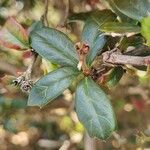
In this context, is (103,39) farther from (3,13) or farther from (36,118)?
(36,118)

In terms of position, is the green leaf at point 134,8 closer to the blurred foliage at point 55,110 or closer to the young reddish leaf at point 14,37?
the young reddish leaf at point 14,37

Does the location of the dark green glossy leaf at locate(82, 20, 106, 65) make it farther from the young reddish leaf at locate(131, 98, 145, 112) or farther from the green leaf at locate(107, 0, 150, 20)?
the young reddish leaf at locate(131, 98, 145, 112)

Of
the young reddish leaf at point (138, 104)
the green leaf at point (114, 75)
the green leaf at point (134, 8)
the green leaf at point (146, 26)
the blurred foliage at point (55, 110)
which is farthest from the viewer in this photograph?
the young reddish leaf at point (138, 104)

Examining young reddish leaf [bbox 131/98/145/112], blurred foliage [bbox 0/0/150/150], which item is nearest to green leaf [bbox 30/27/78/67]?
blurred foliage [bbox 0/0/150/150]

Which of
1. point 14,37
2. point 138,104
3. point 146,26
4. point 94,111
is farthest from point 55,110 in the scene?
point 146,26

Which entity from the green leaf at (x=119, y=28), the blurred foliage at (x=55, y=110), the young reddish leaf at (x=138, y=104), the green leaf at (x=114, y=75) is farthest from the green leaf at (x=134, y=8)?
→ the young reddish leaf at (x=138, y=104)

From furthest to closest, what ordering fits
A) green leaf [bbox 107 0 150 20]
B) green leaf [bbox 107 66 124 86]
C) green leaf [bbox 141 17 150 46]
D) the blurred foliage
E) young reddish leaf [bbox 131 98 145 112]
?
young reddish leaf [bbox 131 98 145 112] → the blurred foliage → green leaf [bbox 107 66 124 86] → green leaf [bbox 107 0 150 20] → green leaf [bbox 141 17 150 46]
